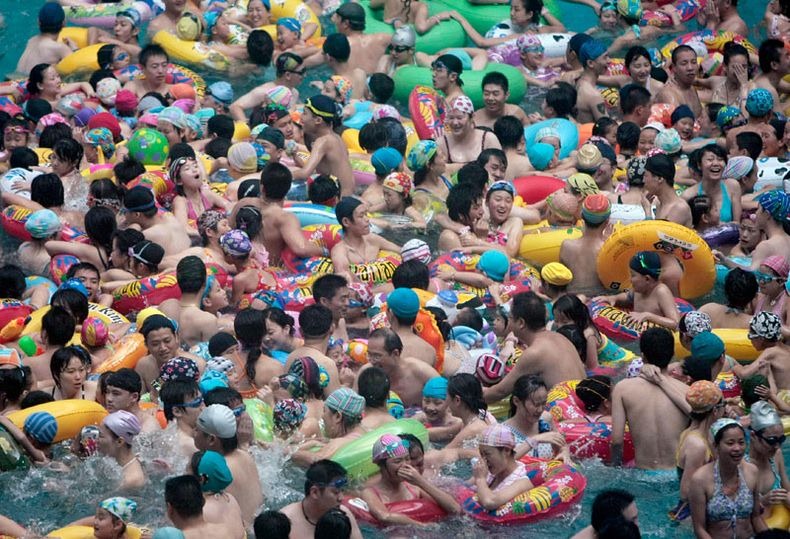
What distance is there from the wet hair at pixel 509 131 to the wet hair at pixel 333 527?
7.16 metres

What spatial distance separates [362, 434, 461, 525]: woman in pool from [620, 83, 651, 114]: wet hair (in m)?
7.12

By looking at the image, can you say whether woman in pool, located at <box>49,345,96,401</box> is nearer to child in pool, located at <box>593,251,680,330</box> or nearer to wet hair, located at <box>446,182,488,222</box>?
wet hair, located at <box>446,182,488,222</box>

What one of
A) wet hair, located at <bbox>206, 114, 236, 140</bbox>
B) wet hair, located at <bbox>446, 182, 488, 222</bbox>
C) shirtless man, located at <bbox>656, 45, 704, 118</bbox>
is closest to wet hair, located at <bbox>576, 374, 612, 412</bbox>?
wet hair, located at <bbox>446, 182, 488, 222</bbox>

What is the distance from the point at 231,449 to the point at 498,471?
5.79 ft

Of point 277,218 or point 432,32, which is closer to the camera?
point 277,218

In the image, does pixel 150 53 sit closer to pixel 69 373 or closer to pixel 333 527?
pixel 69 373

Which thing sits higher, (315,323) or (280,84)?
(315,323)

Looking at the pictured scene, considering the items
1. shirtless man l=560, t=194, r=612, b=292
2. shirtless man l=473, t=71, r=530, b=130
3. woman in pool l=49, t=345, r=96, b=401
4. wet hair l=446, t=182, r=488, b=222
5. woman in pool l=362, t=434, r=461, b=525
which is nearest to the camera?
woman in pool l=362, t=434, r=461, b=525

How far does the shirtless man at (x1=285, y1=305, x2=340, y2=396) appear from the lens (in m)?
11.5

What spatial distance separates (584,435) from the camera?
36.4 feet

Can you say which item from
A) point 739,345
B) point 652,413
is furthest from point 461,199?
point 652,413

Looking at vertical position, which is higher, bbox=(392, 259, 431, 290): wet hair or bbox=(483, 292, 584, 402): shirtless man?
bbox=(483, 292, 584, 402): shirtless man

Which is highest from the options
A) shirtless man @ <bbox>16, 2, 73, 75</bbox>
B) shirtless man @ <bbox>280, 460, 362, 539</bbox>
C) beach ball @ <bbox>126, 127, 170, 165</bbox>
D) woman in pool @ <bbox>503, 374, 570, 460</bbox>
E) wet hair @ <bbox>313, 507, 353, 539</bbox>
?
wet hair @ <bbox>313, 507, 353, 539</bbox>

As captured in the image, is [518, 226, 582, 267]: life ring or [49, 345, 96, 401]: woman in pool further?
[518, 226, 582, 267]: life ring
